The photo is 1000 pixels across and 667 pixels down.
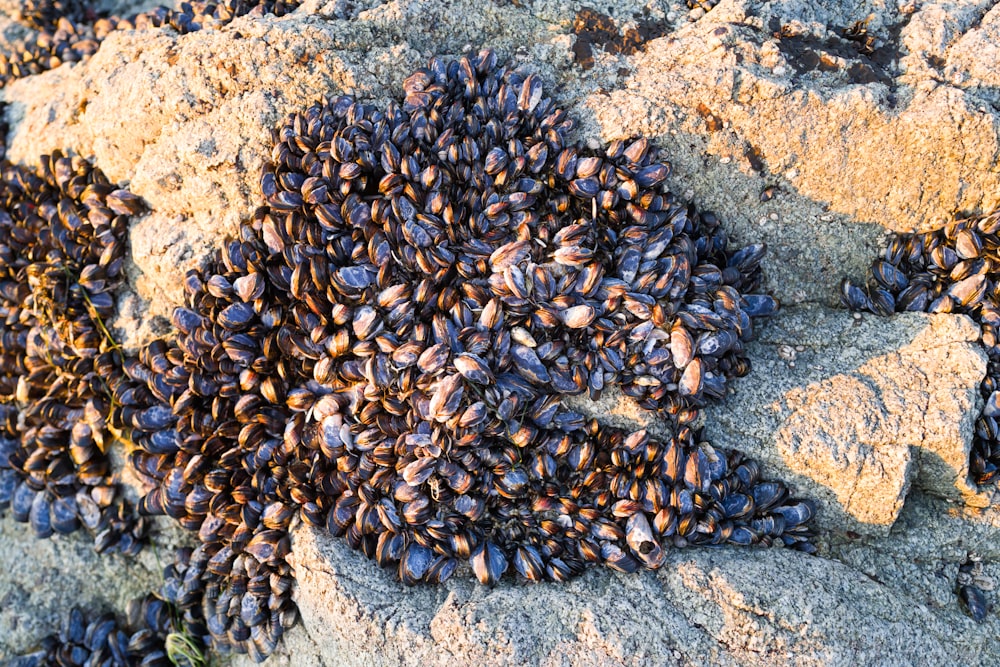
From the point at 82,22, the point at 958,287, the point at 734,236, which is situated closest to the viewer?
the point at 958,287

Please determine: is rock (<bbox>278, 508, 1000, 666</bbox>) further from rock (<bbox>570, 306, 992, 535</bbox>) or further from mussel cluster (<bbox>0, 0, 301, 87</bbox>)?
mussel cluster (<bbox>0, 0, 301, 87</bbox>)

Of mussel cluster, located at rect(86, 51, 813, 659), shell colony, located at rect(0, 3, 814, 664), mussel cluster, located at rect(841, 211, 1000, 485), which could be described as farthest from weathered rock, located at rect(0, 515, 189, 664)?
→ mussel cluster, located at rect(841, 211, 1000, 485)

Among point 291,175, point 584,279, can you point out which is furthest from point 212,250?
point 584,279

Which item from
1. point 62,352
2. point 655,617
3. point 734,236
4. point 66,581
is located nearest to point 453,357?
point 655,617

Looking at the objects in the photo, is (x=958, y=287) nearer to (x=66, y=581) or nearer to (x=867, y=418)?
(x=867, y=418)

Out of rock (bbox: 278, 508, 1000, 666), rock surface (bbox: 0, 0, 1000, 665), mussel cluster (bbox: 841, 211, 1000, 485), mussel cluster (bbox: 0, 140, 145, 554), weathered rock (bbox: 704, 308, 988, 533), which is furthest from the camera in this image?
mussel cluster (bbox: 0, 140, 145, 554)

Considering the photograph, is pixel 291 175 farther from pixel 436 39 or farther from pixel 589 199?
pixel 589 199

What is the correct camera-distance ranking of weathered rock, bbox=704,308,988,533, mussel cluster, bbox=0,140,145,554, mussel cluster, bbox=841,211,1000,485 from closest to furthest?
weathered rock, bbox=704,308,988,533 < mussel cluster, bbox=841,211,1000,485 < mussel cluster, bbox=0,140,145,554
